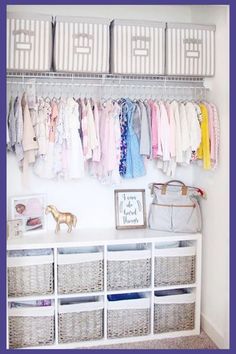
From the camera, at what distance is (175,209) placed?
11.1 ft

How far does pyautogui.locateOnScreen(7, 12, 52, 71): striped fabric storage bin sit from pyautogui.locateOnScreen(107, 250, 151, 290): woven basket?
146 cm

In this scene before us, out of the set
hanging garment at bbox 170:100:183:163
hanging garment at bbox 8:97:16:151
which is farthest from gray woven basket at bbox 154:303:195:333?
hanging garment at bbox 8:97:16:151

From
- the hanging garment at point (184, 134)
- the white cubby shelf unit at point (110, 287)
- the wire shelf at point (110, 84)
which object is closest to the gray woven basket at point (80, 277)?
the white cubby shelf unit at point (110, 287)

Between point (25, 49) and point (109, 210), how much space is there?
1.42 metres

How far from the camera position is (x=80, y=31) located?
296 cm

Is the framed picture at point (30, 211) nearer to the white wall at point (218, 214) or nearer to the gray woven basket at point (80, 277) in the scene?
the gray woven basket at point (80, 277)

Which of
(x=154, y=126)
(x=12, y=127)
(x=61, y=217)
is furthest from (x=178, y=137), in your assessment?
(x=12, y=127)

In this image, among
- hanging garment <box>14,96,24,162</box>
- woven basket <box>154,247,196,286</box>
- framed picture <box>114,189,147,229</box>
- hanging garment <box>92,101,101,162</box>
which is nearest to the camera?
hanging garment <box>14,96,24,162</box>

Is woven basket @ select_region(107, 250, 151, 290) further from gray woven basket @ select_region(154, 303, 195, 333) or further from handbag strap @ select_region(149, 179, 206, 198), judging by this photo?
handbag strap @ select_region(149, 179, 206, 198)

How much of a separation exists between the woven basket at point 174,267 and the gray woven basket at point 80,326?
522 millimetres

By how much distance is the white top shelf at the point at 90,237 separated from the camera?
300 cm

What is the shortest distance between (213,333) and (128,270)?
790mm

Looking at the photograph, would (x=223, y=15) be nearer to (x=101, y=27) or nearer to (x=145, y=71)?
(x=145, y=71)

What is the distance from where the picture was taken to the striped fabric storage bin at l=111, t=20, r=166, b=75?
9.88 feet
